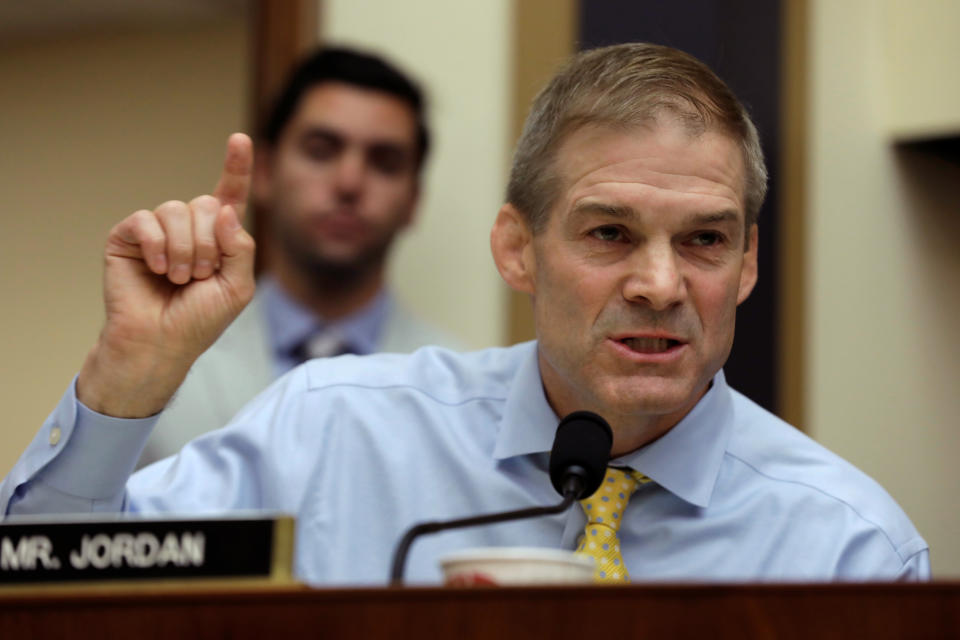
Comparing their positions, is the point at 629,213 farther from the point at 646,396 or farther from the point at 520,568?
the point at 520,568

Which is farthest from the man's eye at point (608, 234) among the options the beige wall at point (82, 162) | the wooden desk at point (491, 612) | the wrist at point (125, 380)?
the beige wall at point (82, 162)

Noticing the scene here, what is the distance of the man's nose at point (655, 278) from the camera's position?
150 centimetres

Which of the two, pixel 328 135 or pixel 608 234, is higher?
pixel 328 135

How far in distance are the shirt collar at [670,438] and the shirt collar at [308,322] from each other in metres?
1.25

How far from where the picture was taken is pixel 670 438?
159 centimetres

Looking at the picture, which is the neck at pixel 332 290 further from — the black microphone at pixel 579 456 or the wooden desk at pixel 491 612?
the wooden desk at pixel 491 612

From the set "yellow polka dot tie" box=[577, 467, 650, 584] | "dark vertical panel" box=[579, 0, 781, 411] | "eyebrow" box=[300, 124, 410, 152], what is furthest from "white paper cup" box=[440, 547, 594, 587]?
"dark vertical panel" box=[579, 0, 781, 411]

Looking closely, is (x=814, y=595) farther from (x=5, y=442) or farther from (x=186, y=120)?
(x=5, y=442)

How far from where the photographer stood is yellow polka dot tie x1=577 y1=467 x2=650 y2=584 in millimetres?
1458

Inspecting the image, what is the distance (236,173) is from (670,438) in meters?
0.64

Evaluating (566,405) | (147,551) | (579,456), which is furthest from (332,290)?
(147,551)

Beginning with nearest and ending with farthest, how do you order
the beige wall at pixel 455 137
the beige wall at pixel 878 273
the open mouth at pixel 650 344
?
the open mouth at pixel 650 344, the beige wall at pixel 455 137, the beige wall at pixel 878 273

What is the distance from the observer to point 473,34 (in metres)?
3.05

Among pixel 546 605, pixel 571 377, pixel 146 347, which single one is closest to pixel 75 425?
pixel 146 347
